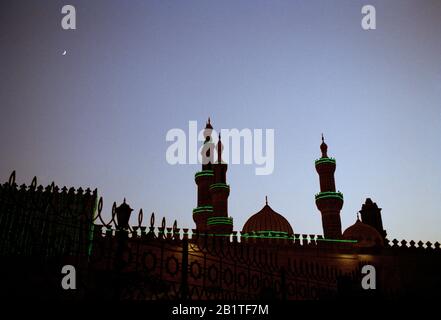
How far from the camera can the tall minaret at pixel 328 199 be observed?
18.6 meters

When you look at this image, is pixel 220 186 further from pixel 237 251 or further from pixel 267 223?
pixel 237 251

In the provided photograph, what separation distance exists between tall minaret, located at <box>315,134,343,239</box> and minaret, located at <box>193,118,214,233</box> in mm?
6039

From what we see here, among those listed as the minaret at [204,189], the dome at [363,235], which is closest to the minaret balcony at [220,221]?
the minaret at [204,189]

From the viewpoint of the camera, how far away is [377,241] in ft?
55.3

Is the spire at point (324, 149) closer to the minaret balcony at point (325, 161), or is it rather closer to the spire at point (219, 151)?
the minaret balcony at point (325, 161)

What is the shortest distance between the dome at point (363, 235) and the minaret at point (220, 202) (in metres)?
5.72

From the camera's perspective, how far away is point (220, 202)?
18.9 m

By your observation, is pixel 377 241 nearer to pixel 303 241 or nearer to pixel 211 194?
pixel 303 241

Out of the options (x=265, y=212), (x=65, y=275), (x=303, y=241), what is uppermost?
(x=265, y=212)

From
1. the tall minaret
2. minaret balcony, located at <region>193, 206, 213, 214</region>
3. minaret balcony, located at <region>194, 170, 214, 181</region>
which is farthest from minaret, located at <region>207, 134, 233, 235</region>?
the tall minaret

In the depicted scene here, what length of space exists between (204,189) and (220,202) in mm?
2235

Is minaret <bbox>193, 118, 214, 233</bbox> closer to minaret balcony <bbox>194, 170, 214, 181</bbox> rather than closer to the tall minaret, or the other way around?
minaret balcony <bbox>194, 170, 214, 181</bbox>

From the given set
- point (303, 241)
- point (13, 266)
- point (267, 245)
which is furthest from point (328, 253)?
point (13, 266)
